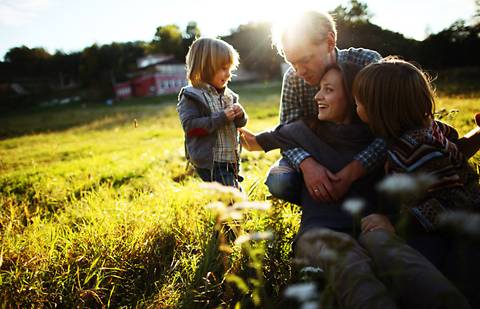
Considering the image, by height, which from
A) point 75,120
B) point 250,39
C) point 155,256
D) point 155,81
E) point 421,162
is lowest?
point 75,120

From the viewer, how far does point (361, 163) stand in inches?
90.0

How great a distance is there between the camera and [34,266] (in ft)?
7.41

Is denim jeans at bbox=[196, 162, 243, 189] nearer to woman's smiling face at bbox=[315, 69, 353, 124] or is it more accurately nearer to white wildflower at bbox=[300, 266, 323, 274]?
woman's smiling face at bbox=[315, 69, 353, 124]

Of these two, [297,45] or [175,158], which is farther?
[175,158]

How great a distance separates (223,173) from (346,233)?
1376 mm

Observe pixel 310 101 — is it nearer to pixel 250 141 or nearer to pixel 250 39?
pixel 250 141

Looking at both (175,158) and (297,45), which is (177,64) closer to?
(175,158)

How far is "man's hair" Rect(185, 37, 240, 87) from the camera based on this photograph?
10.4 ft

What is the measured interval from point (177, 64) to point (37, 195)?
57.4 meters

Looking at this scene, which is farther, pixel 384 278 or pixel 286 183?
pixel 286 183

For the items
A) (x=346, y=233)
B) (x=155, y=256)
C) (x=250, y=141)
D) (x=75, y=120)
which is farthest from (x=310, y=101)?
(x=75, y=120)

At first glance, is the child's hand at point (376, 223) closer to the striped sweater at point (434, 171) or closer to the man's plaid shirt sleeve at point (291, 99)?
the striped sweater at point (434, 171)

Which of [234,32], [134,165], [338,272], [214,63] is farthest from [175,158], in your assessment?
[338,272]

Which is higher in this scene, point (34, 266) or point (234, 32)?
point (234, 32)
